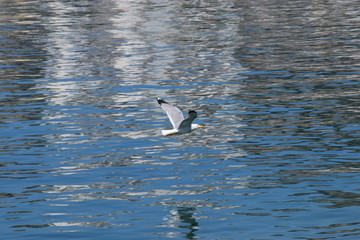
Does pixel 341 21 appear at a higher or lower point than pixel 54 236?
lower

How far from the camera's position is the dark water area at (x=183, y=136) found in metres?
21.4

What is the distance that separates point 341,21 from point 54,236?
46584 mm

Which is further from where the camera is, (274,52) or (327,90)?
(274,52)

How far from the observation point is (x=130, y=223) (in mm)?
21047

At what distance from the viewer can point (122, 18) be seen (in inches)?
2805

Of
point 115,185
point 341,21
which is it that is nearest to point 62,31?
point 341,21

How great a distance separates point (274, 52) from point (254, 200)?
27.0 meters

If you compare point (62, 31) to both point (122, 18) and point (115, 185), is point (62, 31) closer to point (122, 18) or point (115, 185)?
point (122, 18)

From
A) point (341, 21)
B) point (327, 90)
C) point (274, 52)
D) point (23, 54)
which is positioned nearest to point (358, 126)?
point (327, 90)

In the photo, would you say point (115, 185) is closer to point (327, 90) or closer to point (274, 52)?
point (327, 90)

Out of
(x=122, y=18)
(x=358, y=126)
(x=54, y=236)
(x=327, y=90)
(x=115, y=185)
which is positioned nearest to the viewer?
(x=54, y=236)

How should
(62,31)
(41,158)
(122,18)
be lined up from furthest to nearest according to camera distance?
(122,18)
(62,31)
(41,158)

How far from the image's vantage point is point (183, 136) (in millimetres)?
30859

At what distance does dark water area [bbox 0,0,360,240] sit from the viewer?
21422mm
